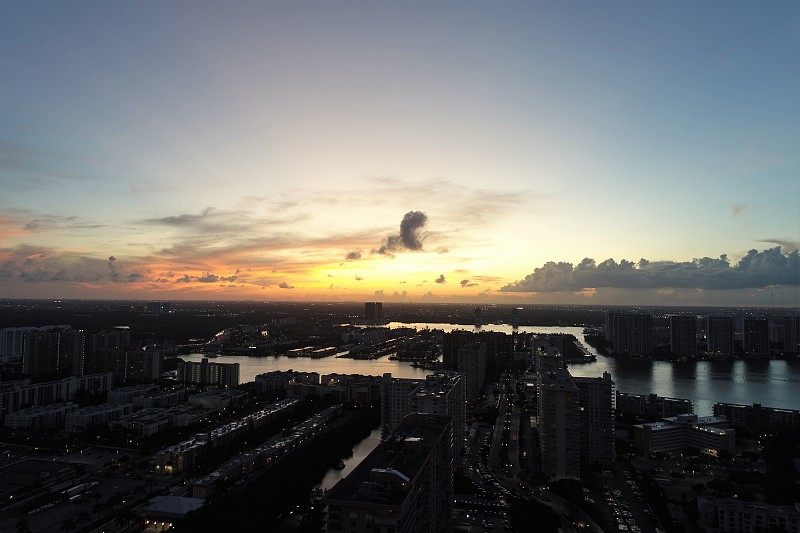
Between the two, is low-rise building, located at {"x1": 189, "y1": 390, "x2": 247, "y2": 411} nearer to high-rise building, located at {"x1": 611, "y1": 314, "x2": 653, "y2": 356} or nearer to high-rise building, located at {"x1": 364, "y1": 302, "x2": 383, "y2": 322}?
high-rise building, located at {"x1": 611, "y1": 314, "x2": 653, "y2": 356}

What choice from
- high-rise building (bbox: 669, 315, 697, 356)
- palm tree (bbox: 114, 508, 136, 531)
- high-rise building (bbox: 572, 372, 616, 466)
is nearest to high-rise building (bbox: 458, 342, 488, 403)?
high-rise building (bbox: 572, 372, 616, 466)

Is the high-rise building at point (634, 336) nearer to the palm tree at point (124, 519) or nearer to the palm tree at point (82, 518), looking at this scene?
the palm tree at point (124, 519)

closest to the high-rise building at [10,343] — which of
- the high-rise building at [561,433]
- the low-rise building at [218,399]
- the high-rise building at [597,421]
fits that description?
the low-rise building at [218,399]

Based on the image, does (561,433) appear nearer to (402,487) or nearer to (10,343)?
(402,487)

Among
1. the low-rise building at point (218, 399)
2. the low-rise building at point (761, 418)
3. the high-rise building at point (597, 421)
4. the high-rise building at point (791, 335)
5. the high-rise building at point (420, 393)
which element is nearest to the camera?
the high-rise building at point (420, 393)

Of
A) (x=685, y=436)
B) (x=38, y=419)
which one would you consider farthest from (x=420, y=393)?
(x=38, y=419)
